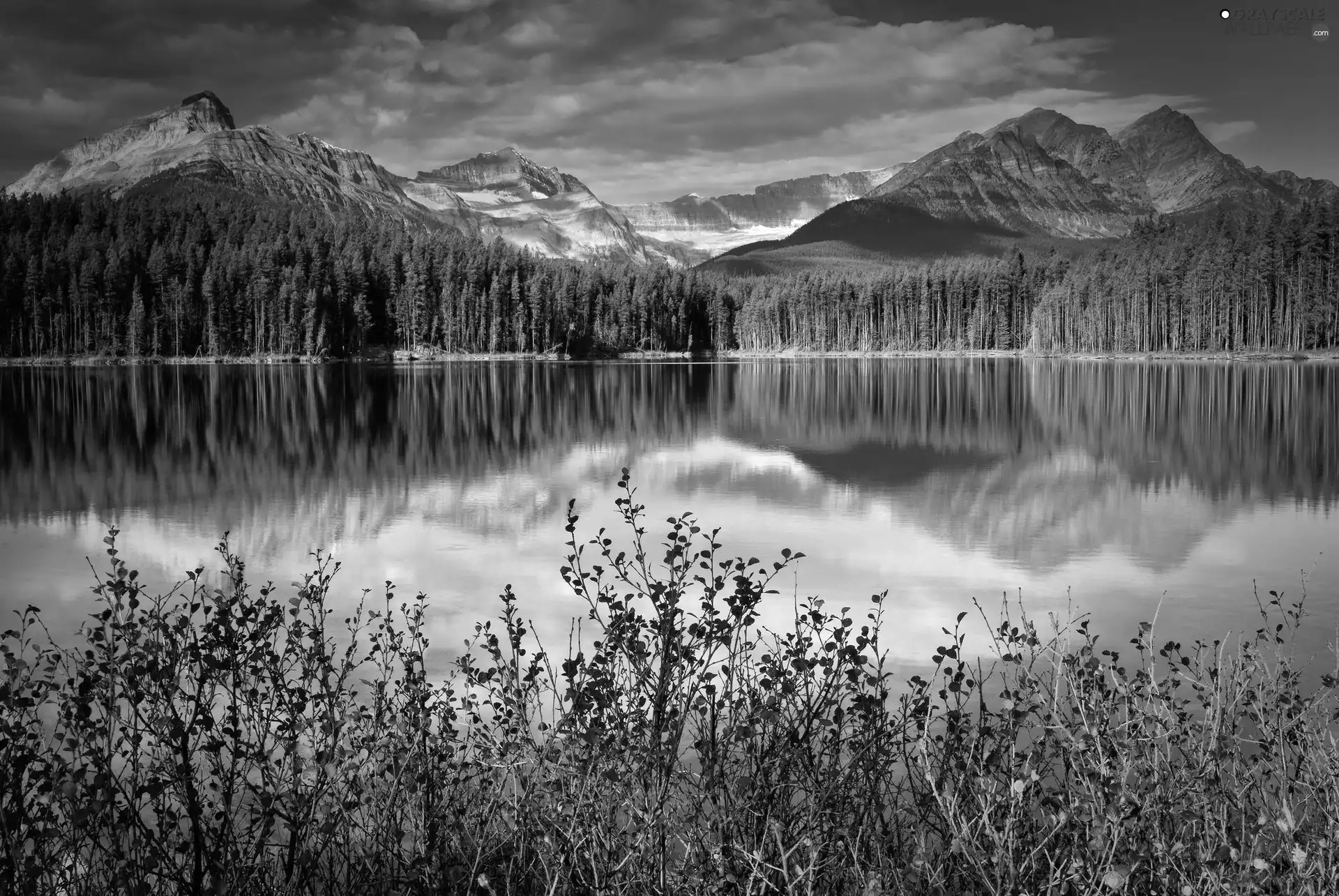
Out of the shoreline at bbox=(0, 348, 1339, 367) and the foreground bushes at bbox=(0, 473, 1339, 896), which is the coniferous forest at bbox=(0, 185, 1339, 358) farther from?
the foreground bushes at bbox=(0, 473, 1339, 896)

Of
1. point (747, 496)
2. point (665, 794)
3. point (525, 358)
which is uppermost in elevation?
point (525, 358)

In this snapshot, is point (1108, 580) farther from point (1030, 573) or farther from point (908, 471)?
point (908, 471)

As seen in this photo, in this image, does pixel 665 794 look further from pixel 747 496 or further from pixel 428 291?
pixel 428 291

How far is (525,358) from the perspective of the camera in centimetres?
15850

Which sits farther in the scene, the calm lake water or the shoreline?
the shoreline

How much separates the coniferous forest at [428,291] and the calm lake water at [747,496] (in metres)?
87.3

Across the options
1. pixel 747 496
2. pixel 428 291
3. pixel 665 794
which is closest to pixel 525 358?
pixel 428 291

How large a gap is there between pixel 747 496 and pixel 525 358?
137621mm

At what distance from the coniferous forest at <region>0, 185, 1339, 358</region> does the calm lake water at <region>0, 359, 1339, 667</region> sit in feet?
286

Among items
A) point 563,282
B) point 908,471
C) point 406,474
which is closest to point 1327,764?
point 908,471

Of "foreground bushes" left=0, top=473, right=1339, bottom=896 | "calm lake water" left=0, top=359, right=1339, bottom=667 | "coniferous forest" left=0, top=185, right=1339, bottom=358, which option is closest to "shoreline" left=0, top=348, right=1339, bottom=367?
"coniferous forest" left=0, top=185, right=1339, bottom=358

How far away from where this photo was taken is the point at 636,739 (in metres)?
7.09

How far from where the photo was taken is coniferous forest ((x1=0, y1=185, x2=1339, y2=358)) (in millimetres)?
131000

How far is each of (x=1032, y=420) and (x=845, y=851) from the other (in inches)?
1597
